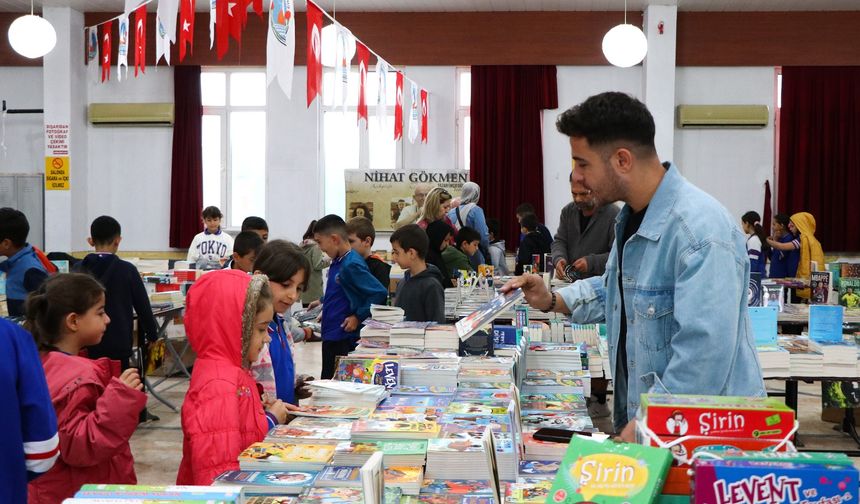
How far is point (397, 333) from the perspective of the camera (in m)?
3.77

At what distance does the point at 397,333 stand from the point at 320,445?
154 centimetres

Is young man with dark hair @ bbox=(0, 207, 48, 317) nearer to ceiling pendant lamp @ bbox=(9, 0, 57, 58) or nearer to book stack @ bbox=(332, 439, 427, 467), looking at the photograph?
book stack @ bbox=(332, 439, 427, 467)

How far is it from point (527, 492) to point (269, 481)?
1.96ft

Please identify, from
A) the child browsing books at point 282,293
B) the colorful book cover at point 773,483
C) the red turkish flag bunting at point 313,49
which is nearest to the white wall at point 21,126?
the red turkish flag bunting at point 313,49

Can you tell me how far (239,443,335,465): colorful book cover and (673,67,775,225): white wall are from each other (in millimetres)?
10407

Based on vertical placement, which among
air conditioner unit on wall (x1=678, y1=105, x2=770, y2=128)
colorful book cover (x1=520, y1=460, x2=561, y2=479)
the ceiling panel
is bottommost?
colorful book cover (x1=520, y1=460, x2=561, y2=479)

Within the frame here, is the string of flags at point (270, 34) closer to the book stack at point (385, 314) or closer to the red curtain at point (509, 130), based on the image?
the book stack at point (385, 314)

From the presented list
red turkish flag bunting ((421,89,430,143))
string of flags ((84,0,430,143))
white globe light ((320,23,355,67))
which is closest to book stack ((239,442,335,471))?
string of flags ((84,0,430,143))

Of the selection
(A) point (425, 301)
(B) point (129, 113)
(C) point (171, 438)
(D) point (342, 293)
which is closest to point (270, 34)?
(D) point (342, 293)

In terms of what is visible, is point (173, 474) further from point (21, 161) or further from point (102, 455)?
point (21, 161)

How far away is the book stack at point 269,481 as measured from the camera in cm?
192

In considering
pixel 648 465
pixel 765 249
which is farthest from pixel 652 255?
pixel 765 249

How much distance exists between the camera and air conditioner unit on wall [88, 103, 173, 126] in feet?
39.4

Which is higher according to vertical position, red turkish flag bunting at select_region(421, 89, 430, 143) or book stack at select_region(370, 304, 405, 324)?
red turkish flag bunting at select_region(421, 89, 430, 143)
